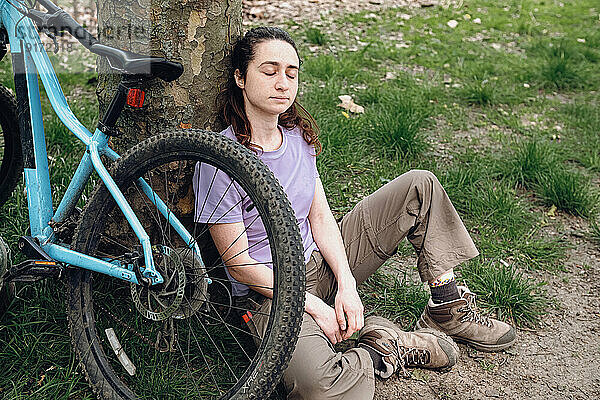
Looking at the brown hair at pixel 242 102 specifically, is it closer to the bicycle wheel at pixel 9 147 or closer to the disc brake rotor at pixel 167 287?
the disc brake rotor at pixel 167 287

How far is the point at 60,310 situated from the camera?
8.73 feet

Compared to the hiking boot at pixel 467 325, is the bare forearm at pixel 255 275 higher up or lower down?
higher up

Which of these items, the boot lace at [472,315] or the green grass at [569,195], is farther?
the green grass at [569,195]

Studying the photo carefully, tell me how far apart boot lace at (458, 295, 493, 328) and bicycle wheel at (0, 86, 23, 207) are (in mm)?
2165

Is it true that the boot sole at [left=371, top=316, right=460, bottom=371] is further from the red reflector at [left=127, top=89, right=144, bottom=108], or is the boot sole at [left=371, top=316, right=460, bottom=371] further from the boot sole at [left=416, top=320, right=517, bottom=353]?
the red reflector at [left=127, top=89, right=144, bottom=108]

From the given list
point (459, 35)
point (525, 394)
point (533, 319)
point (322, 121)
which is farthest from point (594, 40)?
point (525, 394)

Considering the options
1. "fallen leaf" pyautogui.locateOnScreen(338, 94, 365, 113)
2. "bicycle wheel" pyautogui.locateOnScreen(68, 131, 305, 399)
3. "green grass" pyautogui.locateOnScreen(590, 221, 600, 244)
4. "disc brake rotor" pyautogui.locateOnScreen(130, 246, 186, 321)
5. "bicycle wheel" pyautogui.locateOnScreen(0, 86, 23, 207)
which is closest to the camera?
A: "bicycle wheel" pyautogui.locateOnScreen(68, 131, 305, 399)

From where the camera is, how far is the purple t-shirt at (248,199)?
7.82ft

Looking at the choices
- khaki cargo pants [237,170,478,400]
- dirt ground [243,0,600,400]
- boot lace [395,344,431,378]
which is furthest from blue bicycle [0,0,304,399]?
dirt ground [243,0,600,400]

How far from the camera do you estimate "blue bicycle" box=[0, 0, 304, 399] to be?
207 centimetres

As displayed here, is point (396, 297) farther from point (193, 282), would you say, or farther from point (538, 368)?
point (193, 282)

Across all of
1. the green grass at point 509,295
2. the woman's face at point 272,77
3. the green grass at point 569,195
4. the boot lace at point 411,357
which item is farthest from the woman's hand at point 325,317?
the green grass at point 569,195

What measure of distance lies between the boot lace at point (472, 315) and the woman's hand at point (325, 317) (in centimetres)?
62

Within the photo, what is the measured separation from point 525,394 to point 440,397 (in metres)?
0.35
